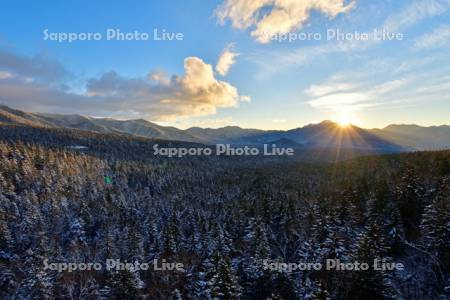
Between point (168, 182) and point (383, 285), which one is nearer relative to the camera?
point (383, 285)

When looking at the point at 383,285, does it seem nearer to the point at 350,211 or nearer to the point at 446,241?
the point at 446,241

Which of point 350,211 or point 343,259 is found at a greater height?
point 350,211

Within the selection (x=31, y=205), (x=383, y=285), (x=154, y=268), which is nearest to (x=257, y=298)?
(x=154, y=268)

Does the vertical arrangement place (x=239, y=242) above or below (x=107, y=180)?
below

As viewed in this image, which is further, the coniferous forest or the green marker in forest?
the green marker in forest

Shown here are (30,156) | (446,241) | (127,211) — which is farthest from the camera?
(30,156)

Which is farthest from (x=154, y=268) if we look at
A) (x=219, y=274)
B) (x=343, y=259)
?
(x=343, y=259)

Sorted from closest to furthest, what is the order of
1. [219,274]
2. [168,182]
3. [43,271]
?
[219,274] < [43,271] < [168,182]

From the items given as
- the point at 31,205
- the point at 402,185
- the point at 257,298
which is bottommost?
the point at 257,298

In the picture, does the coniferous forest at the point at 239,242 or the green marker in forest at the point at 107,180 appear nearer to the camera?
the coniferous forest at the point at 239,242

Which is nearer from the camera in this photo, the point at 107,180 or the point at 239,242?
the point at 239,242
